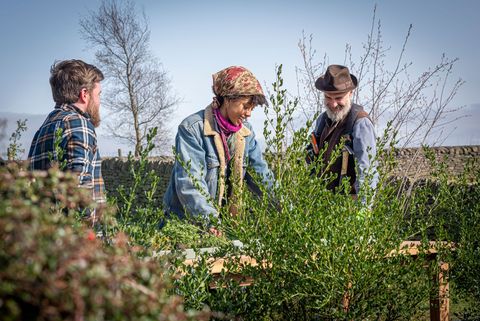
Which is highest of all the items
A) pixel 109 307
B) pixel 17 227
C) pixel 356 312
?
pixel 17 227

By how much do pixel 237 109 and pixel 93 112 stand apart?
96 cm

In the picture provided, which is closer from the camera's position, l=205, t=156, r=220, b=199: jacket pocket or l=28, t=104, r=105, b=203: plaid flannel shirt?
l=28, t=104, r=105, b=203: plaid flannel shirt

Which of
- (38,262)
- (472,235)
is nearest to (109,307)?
(38,262)

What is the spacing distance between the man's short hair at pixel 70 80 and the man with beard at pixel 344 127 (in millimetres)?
1765

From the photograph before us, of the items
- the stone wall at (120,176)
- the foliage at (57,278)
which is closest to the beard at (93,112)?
the foliage at (57,278)

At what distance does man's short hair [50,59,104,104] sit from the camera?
3.62 meters

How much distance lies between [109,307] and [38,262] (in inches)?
5.6

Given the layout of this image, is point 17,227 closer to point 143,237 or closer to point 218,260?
point 143,237

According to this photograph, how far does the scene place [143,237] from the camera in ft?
8.46

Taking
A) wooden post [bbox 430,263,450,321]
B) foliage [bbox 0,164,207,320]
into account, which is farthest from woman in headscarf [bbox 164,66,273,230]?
foliage [bbox 0,164,207,320]

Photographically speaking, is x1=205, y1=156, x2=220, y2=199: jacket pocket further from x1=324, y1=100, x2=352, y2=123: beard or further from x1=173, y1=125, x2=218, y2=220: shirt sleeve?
x1=324, y1=100, x2=352, y2=123: beard

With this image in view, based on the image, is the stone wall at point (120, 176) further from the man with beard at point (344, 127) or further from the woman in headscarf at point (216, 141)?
the woman in headscarf at point (216, 141)

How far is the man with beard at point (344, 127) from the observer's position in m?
4.64

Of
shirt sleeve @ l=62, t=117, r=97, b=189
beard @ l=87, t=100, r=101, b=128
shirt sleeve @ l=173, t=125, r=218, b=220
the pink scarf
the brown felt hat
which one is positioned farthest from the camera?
the brown felt hat
